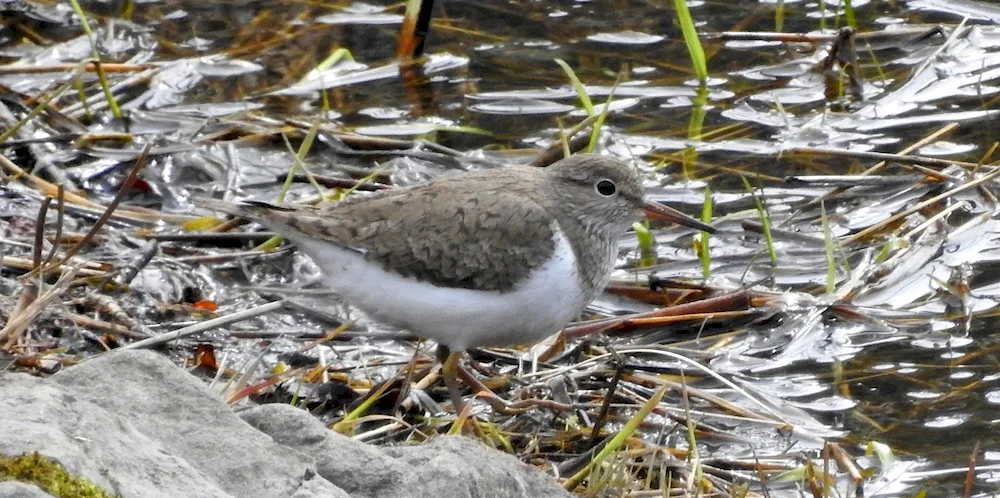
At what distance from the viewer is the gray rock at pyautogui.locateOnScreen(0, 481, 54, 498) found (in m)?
2.53

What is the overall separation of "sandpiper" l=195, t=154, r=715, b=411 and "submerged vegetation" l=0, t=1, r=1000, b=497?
255 millimetres

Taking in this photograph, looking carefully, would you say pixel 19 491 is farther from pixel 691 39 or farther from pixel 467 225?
pixel 691 39

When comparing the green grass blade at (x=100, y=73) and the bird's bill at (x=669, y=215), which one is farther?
the green grass blade at (x=100, y=73)

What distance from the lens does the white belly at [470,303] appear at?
4.90 meters

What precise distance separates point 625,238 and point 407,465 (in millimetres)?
3549

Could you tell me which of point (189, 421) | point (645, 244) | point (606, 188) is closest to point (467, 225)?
point (606, 188)

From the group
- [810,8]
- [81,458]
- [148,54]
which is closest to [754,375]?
[81,458]

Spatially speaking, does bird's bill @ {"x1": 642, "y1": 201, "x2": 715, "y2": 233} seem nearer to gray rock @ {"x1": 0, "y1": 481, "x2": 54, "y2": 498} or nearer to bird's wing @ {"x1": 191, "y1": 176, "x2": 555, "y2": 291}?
bird's wing @ {"x1": 191, "y1": 176, "x2": 555, "y2": 291}

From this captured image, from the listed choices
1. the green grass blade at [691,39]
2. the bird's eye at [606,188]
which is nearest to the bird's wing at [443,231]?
the bird's eye at [606,188]

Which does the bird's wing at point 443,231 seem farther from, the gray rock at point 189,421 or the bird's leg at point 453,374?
the gray rock at point 189,421

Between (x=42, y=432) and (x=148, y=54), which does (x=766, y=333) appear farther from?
(x=148, y=54)

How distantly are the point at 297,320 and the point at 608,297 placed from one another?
1.43 m

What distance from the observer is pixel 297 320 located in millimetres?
5848

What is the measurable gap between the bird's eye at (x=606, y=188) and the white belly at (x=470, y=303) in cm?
48
